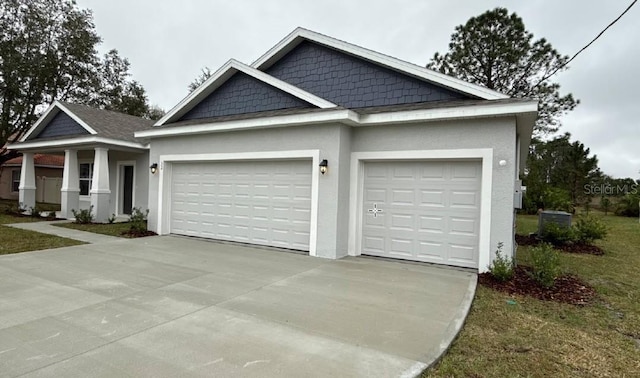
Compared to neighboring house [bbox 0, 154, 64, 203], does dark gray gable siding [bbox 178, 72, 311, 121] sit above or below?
above

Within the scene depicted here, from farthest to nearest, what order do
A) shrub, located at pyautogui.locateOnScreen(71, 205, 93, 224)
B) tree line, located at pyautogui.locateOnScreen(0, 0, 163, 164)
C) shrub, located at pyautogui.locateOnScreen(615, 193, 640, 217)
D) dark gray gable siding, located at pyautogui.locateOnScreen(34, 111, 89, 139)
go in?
shrub, located at pyautogui.locateOnScreen(615, 193, 640, 217), tree line, located at pyautogui.locateOnScreen(0, 0, 163, 164), dark gray gable siding, located at pyautogui.locateOnScreen(34, 111, 89, 139), shrub, located at pyautogui.locateOnScreen(71, 205, 93, 224)

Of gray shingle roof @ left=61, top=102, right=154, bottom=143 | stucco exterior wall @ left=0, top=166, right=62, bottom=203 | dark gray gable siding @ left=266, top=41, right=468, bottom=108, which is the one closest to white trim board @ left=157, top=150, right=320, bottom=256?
dark gray gable siding @ left=266, top=41, right=468, bottom=108

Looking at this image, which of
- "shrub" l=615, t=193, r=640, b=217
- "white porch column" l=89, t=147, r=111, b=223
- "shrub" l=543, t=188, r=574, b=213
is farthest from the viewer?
"shrub" l=615, t=193, r=640, b=217

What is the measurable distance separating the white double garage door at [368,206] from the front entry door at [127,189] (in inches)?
232

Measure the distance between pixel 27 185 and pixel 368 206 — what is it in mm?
16125

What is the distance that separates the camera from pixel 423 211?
7.15 m

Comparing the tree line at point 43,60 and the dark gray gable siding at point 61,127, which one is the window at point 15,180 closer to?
the tree line at point 43,60

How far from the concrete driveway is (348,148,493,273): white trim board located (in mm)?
794

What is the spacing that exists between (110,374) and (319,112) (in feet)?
19.0

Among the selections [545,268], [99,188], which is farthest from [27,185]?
[545,268]

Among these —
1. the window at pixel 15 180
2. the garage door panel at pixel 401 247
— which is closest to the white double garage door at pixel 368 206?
the garage door panel at pixel 401 247

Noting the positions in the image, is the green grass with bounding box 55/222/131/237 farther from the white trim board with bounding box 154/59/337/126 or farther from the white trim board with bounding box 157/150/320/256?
the white trim board with bounding box 154/59/337/126

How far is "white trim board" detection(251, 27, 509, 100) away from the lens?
6.83 metres

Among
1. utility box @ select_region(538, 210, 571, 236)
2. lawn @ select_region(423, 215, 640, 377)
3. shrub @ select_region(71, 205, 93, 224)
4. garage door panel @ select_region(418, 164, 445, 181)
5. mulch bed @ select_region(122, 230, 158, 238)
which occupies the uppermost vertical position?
garage door panel @ select_region(418, 164, 445, 181)
